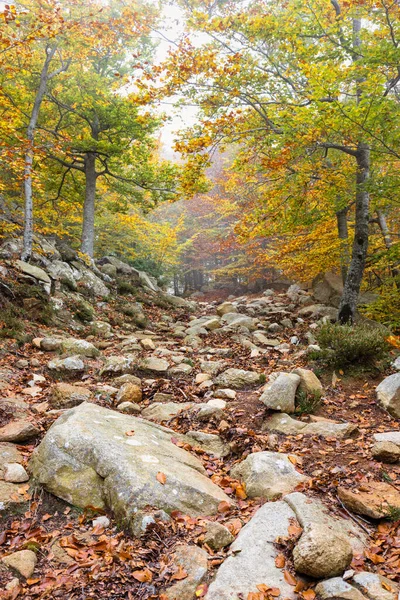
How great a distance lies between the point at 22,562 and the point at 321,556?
207 cm

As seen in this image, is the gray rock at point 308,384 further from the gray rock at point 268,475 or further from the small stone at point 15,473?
the small stone at point 15,473

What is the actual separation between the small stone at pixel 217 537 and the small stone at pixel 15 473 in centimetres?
184

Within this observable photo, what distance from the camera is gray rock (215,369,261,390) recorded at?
625 cm

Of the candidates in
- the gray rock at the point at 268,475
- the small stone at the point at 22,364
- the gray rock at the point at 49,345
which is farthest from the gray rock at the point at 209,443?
the gray rock at the point at 49,345

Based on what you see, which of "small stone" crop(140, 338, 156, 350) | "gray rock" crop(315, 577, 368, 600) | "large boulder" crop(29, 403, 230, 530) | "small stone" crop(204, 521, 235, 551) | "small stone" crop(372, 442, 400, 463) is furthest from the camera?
"small stone" crop(140, 338, 156, 350)

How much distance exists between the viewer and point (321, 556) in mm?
2312

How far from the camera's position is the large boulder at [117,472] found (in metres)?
2.96

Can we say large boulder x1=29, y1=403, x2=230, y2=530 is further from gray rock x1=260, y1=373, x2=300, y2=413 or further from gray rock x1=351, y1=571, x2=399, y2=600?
gray rock x1=260, y1=373, x2=300, y2=413

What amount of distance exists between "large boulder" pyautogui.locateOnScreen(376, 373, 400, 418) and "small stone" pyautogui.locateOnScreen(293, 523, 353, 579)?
2998 mm

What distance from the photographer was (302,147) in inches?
289

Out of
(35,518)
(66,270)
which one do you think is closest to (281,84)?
(66,270)

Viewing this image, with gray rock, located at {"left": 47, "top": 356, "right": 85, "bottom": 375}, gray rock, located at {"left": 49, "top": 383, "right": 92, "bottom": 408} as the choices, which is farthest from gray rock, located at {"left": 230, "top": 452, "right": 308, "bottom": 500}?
gray rock, located at {"left": 47, "top": 356, "right": 85, "bottom": 375}

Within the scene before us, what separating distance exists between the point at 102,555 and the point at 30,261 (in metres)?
9.52

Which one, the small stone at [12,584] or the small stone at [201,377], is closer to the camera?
the small stone at [12,584]
